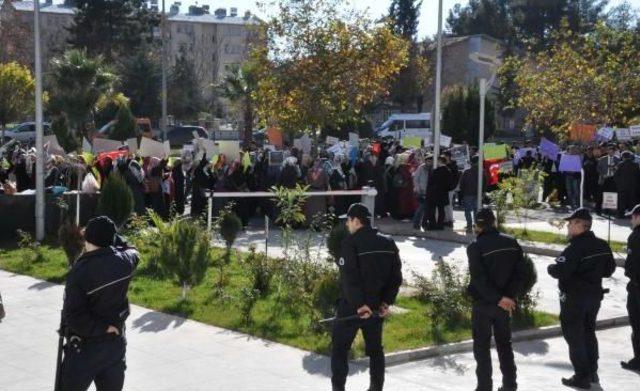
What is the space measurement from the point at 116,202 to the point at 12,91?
32.8 metres

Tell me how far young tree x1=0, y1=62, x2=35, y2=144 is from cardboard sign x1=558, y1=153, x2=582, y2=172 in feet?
102

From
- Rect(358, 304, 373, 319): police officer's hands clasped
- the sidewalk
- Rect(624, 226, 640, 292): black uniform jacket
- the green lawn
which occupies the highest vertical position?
Rect(624, 226, 640, 292): black uniform jacket

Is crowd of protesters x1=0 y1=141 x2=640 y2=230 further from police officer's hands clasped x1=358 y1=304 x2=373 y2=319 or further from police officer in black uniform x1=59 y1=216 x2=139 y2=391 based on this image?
police officer in black uniform x1=59 y1=216 x2=139 y2=391

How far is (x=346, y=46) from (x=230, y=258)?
14609 millimetres

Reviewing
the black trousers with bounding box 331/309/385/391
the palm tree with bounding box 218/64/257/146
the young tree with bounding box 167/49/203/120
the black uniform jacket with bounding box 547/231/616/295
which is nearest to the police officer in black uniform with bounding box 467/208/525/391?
the black uniform jacket with bounding box 547/231/616/295

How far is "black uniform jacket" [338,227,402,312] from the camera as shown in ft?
24.6

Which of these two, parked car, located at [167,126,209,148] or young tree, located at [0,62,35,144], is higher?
young tree, located at [0,62,35,144]

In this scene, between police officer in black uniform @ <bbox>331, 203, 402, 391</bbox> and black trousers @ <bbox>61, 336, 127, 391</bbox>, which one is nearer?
black trousers @ <bbox>61, 336, 127, 391</bbox>

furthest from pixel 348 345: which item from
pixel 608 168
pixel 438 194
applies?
pixel 608 168

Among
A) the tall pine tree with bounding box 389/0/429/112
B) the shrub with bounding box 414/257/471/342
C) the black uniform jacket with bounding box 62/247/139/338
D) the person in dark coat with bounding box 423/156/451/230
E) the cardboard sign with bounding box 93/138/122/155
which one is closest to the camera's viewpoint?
the black uniform jacket with bounding box 62/247/139/338

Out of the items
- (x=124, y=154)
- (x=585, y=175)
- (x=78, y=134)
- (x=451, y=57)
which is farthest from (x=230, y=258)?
(x=451, y=57)

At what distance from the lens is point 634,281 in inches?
357

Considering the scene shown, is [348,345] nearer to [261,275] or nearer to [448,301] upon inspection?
[448,301]

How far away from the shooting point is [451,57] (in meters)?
69.0
